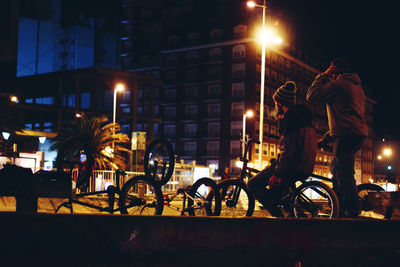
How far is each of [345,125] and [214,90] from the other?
75.9 m

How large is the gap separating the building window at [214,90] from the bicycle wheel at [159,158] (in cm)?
7332

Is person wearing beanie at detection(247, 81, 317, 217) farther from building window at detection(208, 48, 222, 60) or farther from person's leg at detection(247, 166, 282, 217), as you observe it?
building window at detection(208, 48, 222, 60)

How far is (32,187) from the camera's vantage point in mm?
5719

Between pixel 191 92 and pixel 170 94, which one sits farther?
pixel 170 94

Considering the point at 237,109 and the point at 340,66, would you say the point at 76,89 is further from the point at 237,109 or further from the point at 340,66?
the point at 340,66

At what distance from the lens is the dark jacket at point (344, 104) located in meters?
5.93

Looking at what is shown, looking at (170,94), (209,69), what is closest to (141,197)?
(209,69)

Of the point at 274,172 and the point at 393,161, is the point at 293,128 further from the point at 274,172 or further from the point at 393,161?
the point at 393,161

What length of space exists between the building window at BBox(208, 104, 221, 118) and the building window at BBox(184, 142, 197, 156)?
5303mm

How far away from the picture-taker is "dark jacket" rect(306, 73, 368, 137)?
5.93m

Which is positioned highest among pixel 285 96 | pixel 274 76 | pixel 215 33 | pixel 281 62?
pixel 215 33

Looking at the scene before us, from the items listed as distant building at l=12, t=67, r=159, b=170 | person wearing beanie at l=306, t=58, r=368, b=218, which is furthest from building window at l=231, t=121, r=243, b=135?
person wearing beanie at l=306, t=58, r=368, b=218

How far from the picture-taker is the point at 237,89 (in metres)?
79.4

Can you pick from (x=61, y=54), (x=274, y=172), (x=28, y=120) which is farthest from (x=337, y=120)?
(x=61, y=54)
